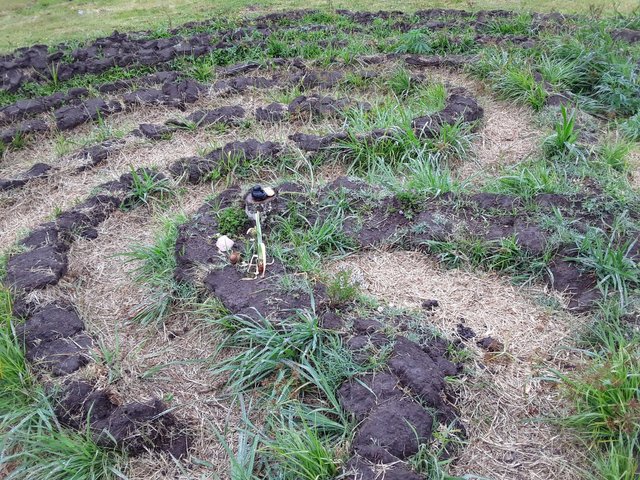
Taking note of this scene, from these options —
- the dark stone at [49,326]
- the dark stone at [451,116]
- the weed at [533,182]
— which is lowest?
the dark stone at [49,326]

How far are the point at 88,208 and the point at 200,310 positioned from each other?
141 centimetres

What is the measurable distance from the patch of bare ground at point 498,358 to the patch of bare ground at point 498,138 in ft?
3.43

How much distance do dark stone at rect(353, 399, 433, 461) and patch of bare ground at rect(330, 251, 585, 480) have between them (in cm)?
19

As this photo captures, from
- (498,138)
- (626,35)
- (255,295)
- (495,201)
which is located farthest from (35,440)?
(626,35)

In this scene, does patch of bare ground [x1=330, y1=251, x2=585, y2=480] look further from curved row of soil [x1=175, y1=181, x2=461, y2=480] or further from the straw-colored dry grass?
curved row of soil [x1=175, y1=181, x2=461, y2=480]

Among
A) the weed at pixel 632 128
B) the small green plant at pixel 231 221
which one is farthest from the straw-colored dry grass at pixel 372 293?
the weed at pixel 632 128

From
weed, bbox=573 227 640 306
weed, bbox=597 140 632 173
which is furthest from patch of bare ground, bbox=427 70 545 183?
weed, bbox=573 227 640 306

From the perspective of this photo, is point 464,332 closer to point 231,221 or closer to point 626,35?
point 231,221

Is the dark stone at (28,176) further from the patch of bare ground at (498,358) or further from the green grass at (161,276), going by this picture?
the patch of bare ground at (498,358)

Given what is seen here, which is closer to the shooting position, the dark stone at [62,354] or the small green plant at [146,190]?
the dark stone at [62,354]

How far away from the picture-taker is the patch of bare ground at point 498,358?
213cm

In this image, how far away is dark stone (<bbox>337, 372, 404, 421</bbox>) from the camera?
2.23 m

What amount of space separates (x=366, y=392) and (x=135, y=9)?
6.95 meters

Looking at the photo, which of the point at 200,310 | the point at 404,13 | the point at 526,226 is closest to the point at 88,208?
the point at 200,310
